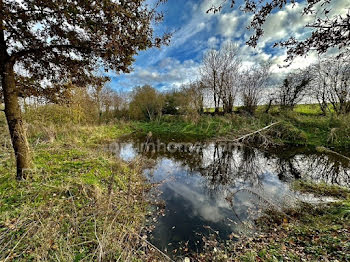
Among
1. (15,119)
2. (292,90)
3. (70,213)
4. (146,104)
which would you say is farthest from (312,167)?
(146,104)

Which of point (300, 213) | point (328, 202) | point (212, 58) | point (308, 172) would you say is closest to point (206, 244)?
point (300, 213)

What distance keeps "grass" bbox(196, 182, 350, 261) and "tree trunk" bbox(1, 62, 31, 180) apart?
436 centimetres

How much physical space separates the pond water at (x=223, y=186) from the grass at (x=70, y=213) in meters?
0.77

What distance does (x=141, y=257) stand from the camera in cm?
253

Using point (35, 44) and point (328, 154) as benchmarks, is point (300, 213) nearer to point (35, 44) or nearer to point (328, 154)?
point (35, 44)

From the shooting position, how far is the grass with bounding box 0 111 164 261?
6.89ft

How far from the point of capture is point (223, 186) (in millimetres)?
5430

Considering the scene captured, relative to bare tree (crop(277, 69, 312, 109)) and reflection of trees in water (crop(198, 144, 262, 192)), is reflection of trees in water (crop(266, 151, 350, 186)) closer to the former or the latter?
reflection of trees in water (crop(198, 144, 262, 192))

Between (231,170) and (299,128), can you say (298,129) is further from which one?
(231,170)

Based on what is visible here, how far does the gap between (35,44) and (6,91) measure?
1.13m

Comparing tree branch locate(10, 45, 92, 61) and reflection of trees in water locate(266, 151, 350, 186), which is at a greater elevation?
tree branch locate(10, 45, 92, 61)

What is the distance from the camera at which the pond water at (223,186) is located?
3.39 meters

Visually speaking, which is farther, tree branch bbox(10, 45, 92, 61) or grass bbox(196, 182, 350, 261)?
tree branch bbox(10, 45, 92, 61)

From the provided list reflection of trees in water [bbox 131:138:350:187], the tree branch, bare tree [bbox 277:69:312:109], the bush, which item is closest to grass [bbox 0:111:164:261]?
the tree branch
